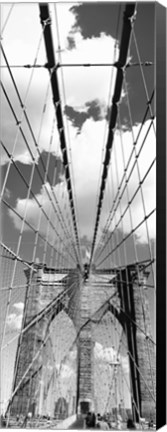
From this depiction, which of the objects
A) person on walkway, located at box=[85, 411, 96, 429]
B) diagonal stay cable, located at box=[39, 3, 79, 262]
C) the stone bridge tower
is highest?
diagonal stay cable, located at box=[39, 3, 79, 262]

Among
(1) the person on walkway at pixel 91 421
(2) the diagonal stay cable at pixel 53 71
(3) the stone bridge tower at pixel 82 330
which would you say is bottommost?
(1) the person on walkway at pixel 91 421

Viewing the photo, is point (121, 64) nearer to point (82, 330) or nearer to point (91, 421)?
point (91, 421)

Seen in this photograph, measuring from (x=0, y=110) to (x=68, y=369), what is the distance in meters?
6.45

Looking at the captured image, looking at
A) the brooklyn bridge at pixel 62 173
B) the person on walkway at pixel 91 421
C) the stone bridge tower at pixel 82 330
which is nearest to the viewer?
the brooklyn bridge at pixel 62 173

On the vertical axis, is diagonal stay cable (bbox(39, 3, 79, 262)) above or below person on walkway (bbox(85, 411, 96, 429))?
above

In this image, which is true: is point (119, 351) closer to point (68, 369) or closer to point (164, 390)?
point (68, 369)

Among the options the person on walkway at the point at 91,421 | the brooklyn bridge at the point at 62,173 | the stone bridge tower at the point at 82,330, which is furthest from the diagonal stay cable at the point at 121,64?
the person on walkway at the point at 91,421

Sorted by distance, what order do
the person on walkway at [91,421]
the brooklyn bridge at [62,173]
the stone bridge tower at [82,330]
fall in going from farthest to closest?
the stone bridge tower at [82,330] < the person on walkway at [91,421] < the brooklyn bridge at [62,173]

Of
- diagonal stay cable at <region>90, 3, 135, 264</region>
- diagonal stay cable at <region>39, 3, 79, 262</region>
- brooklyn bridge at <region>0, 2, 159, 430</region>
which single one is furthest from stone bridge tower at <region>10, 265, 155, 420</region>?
diagonal stay cable at <region>90, 3, 135, 264</region>

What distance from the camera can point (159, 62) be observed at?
1305 mm

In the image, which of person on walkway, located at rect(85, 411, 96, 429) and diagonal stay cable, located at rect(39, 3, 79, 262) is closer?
diagonal stay cable, located at rect(39, 3, 79, 262)

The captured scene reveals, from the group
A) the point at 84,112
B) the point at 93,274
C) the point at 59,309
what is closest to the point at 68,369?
the point at 59,309

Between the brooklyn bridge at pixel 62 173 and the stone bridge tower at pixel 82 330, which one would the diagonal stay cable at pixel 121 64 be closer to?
the brooklyn bridge at pixel 62 173

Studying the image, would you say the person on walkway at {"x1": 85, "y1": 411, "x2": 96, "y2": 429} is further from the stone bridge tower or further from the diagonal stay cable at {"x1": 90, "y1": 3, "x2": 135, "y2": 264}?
the diagonal stay cable at {"x1": 90, "y1": 3, "x2": 135, "y2": 264}
